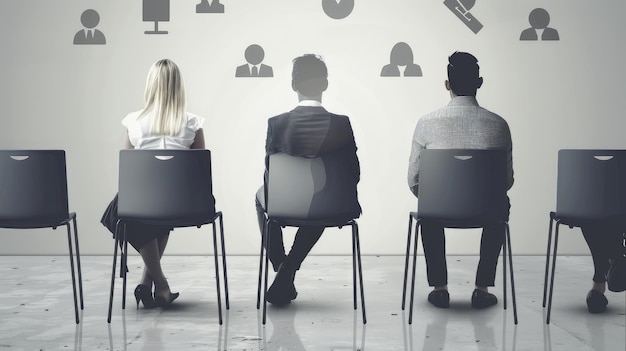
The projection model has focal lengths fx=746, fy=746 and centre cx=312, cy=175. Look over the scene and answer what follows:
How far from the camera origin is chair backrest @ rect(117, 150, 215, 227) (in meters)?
3.22

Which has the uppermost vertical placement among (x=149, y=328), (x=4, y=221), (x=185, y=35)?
(x=185, y=35)

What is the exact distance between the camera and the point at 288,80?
225 inches

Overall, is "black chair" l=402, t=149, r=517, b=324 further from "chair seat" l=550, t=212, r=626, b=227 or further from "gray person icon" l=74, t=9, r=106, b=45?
"gray person icon" l=74, t=9, r=106, b=45

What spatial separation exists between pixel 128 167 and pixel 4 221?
0.60 metres

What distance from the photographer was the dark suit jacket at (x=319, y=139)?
10.9ft

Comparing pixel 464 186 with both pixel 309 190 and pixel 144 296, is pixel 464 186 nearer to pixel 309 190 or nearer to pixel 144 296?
pixel 309 190

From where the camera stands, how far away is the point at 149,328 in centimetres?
316

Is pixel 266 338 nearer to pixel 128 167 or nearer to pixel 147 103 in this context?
pixel 128 167

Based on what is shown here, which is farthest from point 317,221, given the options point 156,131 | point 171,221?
point 156,131

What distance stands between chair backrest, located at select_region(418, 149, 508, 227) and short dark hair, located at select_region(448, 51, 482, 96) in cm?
49

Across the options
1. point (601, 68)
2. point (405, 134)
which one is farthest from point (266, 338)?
point (601, 68)

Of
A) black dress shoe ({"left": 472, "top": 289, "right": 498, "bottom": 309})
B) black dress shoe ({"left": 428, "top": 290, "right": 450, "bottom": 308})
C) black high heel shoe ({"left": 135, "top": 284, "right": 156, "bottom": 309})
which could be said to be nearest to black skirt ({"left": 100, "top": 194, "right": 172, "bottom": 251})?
black high heel shoe ({"left": 135, "top": 284, "right": 156, "bottom": 309})

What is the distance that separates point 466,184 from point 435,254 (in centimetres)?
55

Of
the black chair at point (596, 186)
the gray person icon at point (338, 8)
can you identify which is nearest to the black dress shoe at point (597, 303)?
the black chair at point (596, 186)
